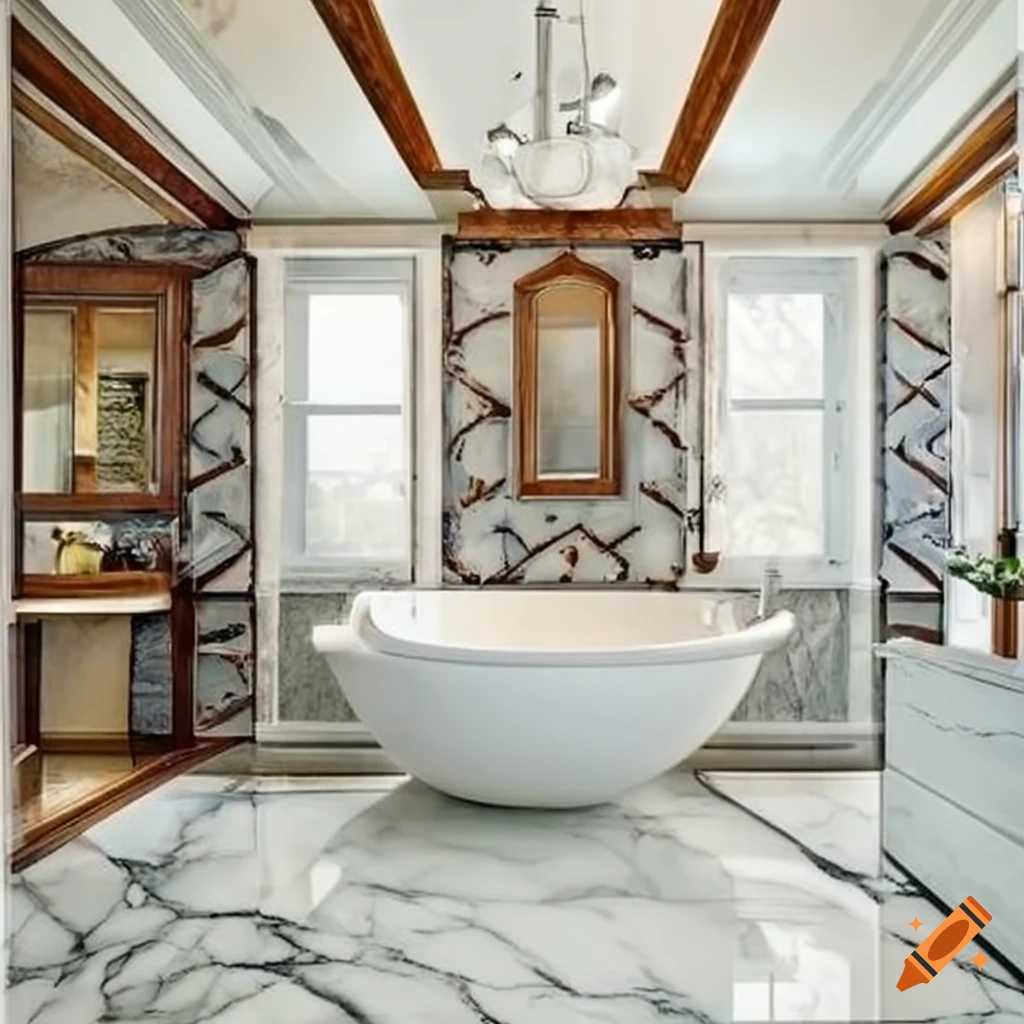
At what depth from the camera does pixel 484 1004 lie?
1.70 m

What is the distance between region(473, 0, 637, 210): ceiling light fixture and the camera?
2361 millimetres

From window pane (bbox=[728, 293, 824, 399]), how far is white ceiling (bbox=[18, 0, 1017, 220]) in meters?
0.21

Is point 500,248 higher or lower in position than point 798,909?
higher

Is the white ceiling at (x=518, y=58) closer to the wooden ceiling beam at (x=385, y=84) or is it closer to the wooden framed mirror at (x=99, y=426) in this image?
the wooden ceiling beam at (x=385, y=84)

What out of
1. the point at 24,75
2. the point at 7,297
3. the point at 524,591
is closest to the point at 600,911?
the point at 524,591

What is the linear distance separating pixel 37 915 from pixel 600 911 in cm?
111

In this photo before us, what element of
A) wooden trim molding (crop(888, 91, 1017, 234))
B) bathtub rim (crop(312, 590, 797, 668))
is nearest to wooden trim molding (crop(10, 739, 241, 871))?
bathtub rim (crop(312, 590, 797, 668))

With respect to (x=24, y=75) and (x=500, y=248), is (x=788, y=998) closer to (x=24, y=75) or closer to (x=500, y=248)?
(x=500, y=248)

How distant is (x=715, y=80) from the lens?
90.1 inches

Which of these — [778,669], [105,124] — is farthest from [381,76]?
[778,669]

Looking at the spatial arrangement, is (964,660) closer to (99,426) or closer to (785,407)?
(785,407)

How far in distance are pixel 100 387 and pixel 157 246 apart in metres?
0.35

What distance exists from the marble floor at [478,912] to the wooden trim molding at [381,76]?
1504 mm

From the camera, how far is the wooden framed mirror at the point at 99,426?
205 centimetres
